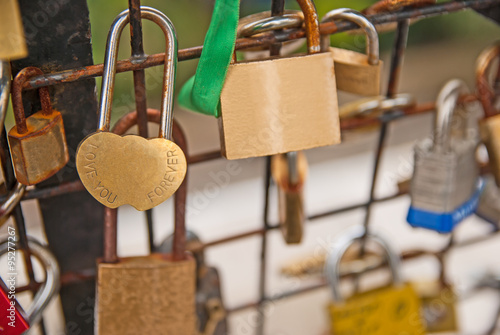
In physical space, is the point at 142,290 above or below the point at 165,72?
below

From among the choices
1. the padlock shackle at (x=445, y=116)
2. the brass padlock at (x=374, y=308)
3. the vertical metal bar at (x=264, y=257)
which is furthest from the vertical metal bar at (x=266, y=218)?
the padlock shackle at (x=445, y=116)

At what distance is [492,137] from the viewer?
2.09 ft

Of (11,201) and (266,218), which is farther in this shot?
(266,218)

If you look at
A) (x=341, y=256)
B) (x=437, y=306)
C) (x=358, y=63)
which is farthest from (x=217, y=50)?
(x=437, y=306)

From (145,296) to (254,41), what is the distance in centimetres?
30

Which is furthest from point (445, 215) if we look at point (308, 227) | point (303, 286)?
point (308, 227)

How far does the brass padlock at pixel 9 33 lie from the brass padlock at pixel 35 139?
51 millimetres

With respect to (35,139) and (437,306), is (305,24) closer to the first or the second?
(35,139)

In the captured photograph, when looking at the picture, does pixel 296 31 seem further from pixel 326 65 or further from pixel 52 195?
pixel 52 195

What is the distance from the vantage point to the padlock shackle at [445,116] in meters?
0.62

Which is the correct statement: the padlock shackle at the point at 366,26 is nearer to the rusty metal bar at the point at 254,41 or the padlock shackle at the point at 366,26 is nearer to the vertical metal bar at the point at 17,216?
the rusty metal bar at the point at 254,41

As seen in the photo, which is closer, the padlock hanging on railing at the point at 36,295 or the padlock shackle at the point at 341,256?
the padlock hanging on railing at the point at 36,295

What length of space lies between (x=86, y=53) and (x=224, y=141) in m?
0.17

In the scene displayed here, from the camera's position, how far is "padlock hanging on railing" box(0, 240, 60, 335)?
1.63 ft
